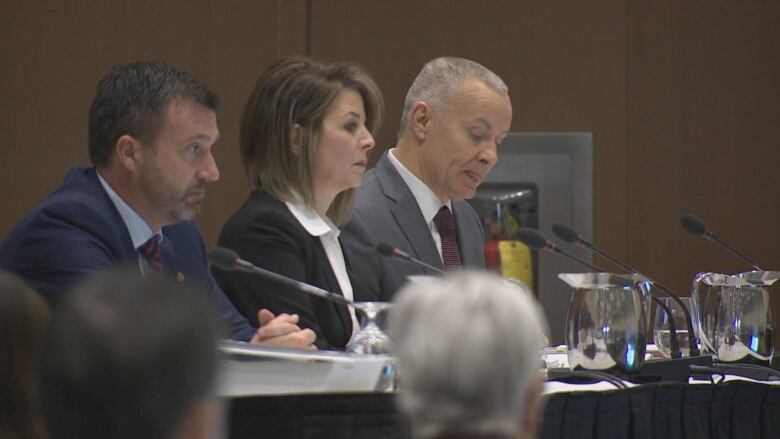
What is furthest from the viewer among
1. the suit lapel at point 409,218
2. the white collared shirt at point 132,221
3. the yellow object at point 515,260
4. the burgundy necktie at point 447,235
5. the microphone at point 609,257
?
the yellow object at point 515,260

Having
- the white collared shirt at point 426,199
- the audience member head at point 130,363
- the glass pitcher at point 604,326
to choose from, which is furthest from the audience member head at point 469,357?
the white collared shirt at point 426,199

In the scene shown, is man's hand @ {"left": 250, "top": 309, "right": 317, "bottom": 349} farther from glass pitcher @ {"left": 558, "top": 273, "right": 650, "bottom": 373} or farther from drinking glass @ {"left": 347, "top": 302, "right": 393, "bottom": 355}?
glass pitcher @ {"left": 558, "top": 273, "right": 650, "bottom": 373}

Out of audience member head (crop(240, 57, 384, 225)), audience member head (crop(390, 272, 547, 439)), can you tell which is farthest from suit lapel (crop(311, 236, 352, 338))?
audience member head (crop(390, 272, 547, 439))

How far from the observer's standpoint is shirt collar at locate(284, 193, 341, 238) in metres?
2.83

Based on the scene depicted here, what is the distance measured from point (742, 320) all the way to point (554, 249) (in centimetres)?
56

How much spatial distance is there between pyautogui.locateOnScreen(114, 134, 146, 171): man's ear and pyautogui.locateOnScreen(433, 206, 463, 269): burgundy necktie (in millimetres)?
1108

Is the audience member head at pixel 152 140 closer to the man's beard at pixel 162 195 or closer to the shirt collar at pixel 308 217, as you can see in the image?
the man's beard at pixel 162 195

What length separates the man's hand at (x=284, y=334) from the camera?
2.38 m

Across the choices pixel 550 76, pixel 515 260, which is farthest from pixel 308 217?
pixel 550 76

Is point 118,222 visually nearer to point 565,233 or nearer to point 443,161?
point 565,233

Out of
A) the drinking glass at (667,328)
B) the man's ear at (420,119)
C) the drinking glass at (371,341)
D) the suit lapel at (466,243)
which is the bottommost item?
the drinking glass at (667,328)

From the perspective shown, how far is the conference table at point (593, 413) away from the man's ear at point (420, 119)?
128 centimetres

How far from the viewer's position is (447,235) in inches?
139

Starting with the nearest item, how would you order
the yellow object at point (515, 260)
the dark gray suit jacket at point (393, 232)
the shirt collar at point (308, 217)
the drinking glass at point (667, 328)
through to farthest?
1. the shirt collar at point (308, 217)
2. the drinking glass at point (667, 328)
3. the dark gray suit jacket at point (393, 232)
4. the yellow object at point (515, 260)
